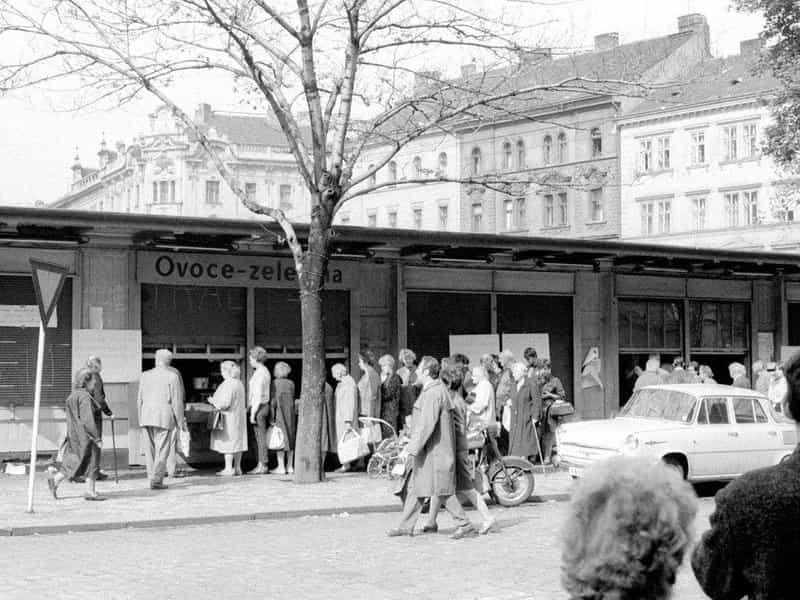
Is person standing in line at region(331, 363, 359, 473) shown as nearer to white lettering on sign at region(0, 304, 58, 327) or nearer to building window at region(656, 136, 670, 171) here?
white lettering on sign at region(0, 304, 58, 327)

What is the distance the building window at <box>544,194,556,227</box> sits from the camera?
80.4 meters

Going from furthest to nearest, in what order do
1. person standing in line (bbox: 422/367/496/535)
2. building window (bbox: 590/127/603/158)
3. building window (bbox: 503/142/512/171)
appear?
building window (bbox: 503/142/512/171), building window (bbox: 590/127/603/158), person standing in line (bbox: 422/367/496/535)

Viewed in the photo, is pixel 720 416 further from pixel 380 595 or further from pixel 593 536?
pixel 593 536

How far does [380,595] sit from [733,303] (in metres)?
19.6

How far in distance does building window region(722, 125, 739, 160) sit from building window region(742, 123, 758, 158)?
0.52 metres

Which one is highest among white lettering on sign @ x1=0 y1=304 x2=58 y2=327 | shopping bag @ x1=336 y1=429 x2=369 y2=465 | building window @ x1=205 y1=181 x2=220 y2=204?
building window @ x1=205 y1=181 x2=220 y2=204

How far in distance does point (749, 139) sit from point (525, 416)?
169 feet

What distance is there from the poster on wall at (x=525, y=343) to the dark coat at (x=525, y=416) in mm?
3592

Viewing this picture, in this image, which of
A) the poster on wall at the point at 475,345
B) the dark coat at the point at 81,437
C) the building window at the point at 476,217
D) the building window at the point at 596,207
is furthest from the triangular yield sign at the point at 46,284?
the building window at the point at 476,217

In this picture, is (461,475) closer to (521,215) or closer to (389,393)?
(389,393)

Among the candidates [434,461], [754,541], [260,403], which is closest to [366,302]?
[260,403]

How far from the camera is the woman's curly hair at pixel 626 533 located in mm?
3162

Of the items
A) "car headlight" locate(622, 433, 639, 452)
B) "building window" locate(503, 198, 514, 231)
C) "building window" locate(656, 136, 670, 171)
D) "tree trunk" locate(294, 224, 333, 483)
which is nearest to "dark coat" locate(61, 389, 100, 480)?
"tree trunk" locate(294, 224, 333, 483)

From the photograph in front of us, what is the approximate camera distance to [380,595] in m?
9.70
